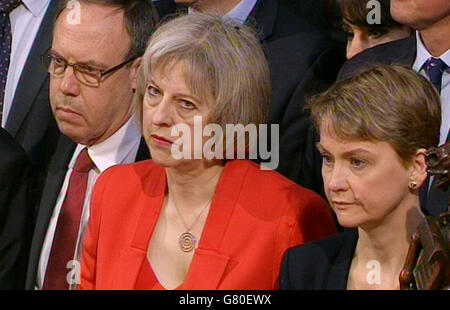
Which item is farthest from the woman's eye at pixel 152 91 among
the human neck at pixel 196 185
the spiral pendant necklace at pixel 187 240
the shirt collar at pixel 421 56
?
the shirt collar at pixel 421 56

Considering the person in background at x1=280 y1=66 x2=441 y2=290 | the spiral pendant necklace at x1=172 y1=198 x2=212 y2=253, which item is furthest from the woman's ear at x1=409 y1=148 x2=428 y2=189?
the spiral pendant necklace at x1=172 y1=198 x2=212 y2=253

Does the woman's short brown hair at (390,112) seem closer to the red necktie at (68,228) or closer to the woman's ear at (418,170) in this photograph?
the woman's ear at (418,170)

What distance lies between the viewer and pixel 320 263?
2.54 m

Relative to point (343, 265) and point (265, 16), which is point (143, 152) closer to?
point (265, 16)

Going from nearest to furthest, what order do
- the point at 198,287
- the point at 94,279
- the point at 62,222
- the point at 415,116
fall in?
1. the point at 415,116
2. the point at 198,287
3. the point at 94,279
4. the point at 62,222

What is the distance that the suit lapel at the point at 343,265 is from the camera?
249 cm

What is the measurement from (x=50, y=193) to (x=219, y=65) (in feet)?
2.34

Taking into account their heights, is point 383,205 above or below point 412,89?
below

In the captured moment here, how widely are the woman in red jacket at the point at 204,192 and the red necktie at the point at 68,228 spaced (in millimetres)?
309

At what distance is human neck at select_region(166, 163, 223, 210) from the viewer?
2.73m

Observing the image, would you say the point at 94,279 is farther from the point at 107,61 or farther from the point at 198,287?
the point at 107,61
